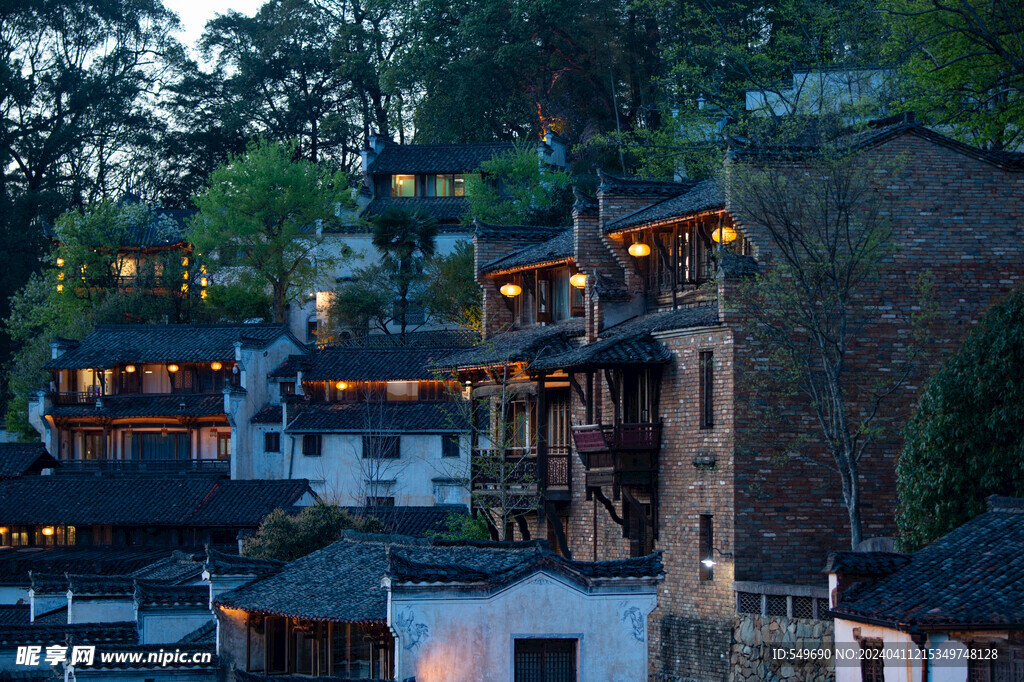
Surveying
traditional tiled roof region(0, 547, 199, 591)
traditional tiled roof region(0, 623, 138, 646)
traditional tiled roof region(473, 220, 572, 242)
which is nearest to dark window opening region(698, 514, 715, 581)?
traditional tiled roof region(0, 623, 138, 646)

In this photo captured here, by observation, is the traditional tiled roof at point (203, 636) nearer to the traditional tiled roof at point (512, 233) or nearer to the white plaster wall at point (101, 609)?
the white plaster wall at point (101, 609)

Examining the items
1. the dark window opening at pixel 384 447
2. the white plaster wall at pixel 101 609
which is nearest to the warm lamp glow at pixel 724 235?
the white plaster wall at pixel 101 609

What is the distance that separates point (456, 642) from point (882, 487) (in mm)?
12143

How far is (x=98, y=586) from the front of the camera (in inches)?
1624

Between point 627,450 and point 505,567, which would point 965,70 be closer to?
point 627,450

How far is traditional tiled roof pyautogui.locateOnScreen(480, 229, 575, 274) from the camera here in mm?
42500

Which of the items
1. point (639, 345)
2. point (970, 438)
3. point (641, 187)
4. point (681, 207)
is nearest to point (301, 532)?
point (639, 345)

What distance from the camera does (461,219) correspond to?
242 ft

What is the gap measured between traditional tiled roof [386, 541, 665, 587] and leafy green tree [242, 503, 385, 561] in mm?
14246

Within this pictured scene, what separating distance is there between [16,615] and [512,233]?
66.2 feet

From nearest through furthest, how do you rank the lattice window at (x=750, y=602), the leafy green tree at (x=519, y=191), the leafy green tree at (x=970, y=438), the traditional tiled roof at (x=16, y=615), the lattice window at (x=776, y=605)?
the leafy green tree at (x=970, y=438), the lattice window at (x=776, y=605), the lattice window at (x=750, y=602), the traditional tiled roof at (x=16, y=615), the leafy green tree at (x=519, y=191)

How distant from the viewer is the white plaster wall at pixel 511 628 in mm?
24328

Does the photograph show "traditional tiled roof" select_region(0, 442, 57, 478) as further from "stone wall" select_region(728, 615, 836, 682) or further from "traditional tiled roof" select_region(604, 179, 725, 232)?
"stone wall" select_region(728, 615, 836, 682)

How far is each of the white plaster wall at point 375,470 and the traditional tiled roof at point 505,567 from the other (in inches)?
1302
